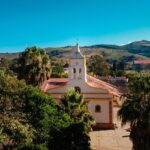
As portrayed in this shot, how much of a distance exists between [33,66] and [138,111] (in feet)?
117

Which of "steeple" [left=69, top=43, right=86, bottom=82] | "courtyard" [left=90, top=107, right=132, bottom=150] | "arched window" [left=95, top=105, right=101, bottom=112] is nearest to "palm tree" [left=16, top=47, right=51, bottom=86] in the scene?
"steeple" [left=69, top=43, right=86, bottom=82]

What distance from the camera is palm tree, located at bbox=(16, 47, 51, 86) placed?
2468 inches

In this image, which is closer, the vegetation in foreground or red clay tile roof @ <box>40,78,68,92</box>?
the vegetation in foreground

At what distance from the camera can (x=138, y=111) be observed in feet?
95.7

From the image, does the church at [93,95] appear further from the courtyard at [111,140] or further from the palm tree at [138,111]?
the palm tree at [138,111]

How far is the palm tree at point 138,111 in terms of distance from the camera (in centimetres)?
Result: 2836

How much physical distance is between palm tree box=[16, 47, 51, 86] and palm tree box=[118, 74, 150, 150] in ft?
110

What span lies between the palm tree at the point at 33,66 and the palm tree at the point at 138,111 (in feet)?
110

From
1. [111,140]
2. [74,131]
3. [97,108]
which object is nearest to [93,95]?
[97,108]

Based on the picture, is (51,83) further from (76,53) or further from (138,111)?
(138,111)

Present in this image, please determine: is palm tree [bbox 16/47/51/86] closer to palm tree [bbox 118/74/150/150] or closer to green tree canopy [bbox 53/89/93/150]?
green tree canopy [bbox 53/89/93/150]

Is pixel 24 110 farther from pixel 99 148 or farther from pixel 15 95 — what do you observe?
pixel 99 148

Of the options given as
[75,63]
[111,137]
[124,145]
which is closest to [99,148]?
[124,145]

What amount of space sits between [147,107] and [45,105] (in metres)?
7.74
